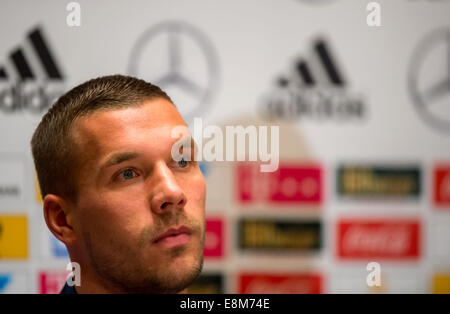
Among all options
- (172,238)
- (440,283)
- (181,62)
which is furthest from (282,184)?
(172,238)

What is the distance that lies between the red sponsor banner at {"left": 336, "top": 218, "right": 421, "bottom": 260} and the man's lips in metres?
0.98

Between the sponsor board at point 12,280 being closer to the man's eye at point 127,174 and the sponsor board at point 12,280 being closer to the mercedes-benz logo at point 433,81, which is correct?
the man's eye at point 127,174

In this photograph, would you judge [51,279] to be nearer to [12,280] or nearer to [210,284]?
[12,280]

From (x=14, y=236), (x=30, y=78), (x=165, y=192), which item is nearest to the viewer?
(x=165, y=192)

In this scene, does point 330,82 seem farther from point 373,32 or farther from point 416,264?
point 416,264

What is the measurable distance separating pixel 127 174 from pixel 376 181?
1.09 m

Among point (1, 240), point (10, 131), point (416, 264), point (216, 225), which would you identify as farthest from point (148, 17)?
point (416, 264)

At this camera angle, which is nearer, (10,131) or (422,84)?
(10,131)

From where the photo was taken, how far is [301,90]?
4.94 feet

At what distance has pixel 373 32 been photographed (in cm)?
155

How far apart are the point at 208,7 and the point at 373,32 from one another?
574 millimetres

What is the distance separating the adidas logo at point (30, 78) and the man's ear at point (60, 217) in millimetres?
730

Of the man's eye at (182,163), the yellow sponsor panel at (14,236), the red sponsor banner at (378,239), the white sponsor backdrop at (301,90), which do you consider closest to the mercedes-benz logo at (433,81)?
the white sponsor backdrop at (301,90)

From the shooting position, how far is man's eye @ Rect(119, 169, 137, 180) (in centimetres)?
67
